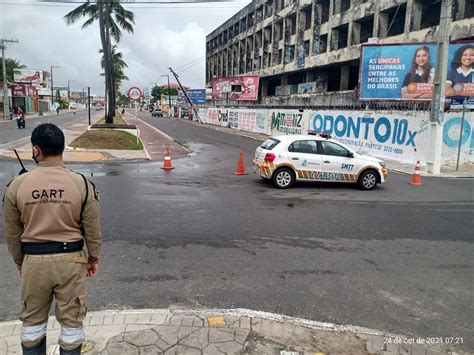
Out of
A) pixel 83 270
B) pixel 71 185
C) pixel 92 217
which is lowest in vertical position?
pixel 83 270

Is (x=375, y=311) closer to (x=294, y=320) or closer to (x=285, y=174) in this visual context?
(x=294, y=320)

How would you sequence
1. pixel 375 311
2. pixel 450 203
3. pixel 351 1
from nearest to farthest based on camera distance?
pixel 375 311 → pixel 450 203 → pixel 351 1

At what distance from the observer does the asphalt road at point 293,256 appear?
4.27m

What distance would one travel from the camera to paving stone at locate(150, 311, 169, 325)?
12.2 feet

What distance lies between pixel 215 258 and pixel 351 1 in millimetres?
36339

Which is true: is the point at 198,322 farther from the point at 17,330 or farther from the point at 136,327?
the point at 17,330

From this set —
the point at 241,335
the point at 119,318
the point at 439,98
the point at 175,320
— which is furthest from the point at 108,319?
the point at 439,98

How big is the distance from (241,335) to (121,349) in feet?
3.39

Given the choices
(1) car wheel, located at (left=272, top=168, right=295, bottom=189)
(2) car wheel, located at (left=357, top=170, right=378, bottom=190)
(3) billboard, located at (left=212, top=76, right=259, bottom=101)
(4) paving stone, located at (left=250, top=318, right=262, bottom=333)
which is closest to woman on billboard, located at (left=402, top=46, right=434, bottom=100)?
(2) car wheel, located at (left=357, top=170, right=378, bottom=190)

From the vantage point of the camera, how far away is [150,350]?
327cm

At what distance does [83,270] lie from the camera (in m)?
2.81

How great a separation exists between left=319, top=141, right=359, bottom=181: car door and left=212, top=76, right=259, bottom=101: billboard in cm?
4215

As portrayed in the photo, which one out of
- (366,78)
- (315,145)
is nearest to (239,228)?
(315,145)

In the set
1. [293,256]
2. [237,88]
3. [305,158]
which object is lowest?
[293,256]
